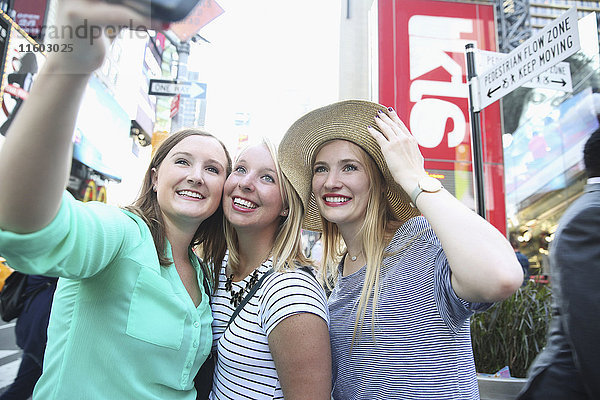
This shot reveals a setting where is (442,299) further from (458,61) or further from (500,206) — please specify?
(458,61)

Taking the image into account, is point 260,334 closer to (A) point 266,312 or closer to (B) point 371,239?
(A) point 266,312

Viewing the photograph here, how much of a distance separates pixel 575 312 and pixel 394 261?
66 cm

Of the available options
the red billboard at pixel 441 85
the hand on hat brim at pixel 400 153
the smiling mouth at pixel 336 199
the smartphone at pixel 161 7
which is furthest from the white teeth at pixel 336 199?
the red billboard at pixel 441 85

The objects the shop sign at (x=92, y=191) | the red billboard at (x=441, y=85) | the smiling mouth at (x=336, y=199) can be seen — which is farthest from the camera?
the shop sign at (x=92, y=191)

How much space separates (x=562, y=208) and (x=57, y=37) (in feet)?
38.3

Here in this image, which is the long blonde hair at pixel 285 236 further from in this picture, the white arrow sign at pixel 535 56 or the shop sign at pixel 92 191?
the shop sign at pixel 92 191

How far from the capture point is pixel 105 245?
112 cm

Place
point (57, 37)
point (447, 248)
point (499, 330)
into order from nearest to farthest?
1. point (57, 37)
2. point (447, 248)
3. point (499, 330)

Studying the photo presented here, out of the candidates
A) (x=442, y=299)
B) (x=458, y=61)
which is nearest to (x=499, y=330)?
(x=442, y=299)

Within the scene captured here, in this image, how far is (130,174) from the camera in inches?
619

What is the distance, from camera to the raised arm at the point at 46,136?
0.72m

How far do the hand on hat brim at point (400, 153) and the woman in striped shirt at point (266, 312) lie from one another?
59 centimetres

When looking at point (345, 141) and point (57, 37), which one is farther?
point (345, 141)

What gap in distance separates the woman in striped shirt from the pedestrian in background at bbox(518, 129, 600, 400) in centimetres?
78
